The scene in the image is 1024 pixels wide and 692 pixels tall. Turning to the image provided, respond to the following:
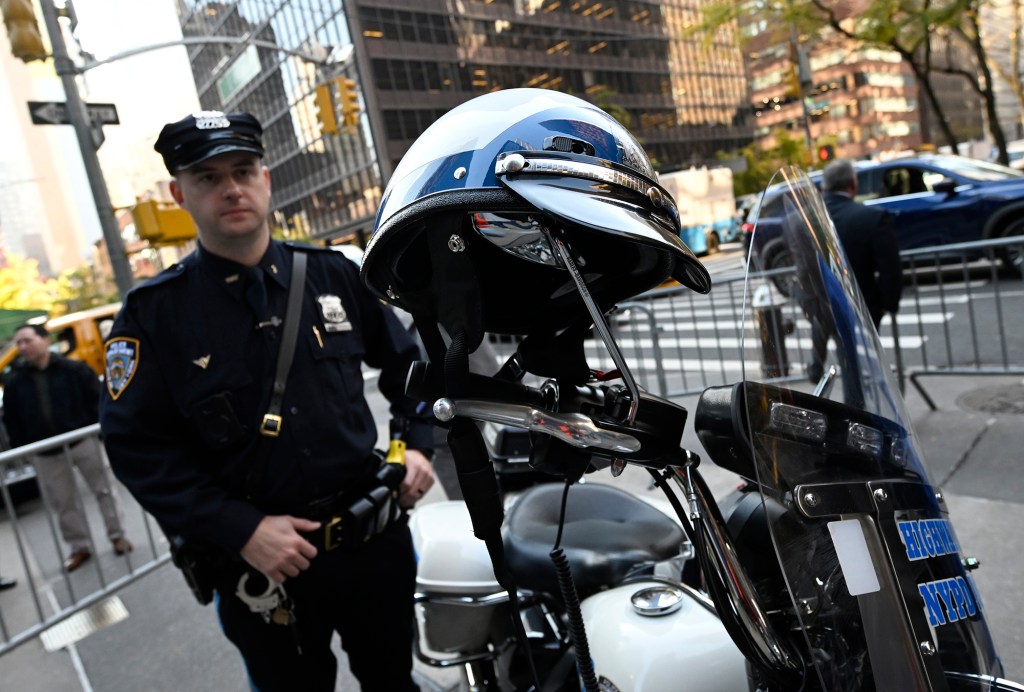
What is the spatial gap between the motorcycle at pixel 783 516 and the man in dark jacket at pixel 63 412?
4.98 m

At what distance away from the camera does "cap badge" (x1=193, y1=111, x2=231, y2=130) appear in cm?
180

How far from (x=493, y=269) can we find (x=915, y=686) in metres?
0.87

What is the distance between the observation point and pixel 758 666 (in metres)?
0.98

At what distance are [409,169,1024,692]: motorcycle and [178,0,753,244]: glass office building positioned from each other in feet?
31.4

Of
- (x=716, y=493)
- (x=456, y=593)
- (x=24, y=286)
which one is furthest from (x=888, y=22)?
(x=24, y=286)

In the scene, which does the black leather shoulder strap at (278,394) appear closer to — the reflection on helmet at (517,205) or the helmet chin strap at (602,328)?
the reflection on helmet at (517,205)

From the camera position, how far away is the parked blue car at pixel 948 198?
29.0 feet

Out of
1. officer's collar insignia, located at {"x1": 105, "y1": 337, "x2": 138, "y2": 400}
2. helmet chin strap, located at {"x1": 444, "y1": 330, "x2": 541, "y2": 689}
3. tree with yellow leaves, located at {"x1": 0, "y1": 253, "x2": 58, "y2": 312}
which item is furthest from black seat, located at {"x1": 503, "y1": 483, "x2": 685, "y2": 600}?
tree with yellow leaves, located at {"x1": 0, "y1": 253, "x2": 58, "y2": 312}

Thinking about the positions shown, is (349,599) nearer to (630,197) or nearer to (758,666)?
(758,666)

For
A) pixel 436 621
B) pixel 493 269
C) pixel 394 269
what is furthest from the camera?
pixel 436 621

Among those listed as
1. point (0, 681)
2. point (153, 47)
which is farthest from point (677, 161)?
point (0, 681)

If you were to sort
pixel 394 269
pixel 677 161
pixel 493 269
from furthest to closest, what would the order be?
pixel 677 161 < pixel 493 269 < pixel 394 269

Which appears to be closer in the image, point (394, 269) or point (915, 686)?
point (915, 686)

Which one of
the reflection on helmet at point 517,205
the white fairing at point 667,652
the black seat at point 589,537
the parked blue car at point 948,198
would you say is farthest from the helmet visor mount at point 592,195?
the parked blue car at point 948,198
